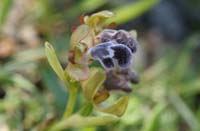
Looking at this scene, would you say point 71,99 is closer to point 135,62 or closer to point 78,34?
point 78,34

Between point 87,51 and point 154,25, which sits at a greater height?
point 87,51

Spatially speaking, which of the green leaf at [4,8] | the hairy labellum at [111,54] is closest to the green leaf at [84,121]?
the hairy labellum at [111,54]

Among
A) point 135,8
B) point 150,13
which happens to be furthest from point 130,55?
point 150,13

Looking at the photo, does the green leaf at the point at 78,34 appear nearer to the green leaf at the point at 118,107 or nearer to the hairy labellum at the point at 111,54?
the hairy labellum at the point at 111,54

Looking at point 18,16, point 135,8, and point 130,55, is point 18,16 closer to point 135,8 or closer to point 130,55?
point 135,8

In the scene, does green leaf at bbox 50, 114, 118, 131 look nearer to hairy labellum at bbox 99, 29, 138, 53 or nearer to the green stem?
the green stem

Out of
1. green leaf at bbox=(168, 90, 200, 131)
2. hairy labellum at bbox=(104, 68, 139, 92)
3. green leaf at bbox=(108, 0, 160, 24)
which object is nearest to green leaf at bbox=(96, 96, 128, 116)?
hairy labellum at bbox=(104, 68, 139, 92)

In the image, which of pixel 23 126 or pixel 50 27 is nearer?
pixel 23 126
